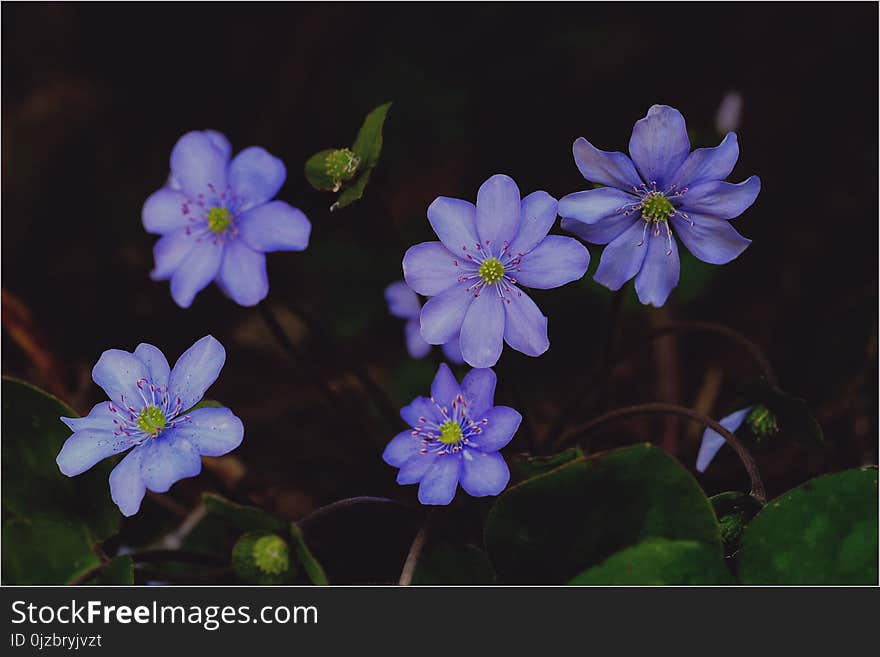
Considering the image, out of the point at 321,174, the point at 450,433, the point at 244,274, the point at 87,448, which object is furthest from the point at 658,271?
the point at 87,448

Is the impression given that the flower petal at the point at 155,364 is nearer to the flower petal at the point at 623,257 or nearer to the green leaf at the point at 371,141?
the green leaf at the point at 371,141

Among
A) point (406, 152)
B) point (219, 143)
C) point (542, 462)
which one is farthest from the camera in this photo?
point (406, 152)

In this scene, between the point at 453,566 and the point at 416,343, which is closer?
the point at 453,566

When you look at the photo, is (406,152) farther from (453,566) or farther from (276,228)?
(453,566)

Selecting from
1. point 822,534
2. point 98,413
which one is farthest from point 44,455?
point 822,534

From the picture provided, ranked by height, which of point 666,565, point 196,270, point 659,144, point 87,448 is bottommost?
point 666,565

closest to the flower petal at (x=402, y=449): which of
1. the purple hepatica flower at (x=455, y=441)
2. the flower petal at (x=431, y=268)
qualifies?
the purple hepatica flower at (x=455, y=441)
